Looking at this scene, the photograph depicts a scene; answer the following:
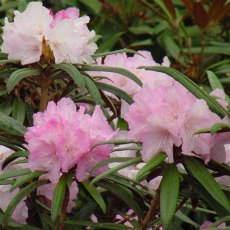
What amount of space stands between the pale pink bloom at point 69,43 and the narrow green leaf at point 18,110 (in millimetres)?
178

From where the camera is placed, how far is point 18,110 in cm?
178

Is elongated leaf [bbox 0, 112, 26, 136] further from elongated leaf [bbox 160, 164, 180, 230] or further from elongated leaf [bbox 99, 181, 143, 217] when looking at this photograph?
elongated leaf [bbox 160, 164, 180, 230]

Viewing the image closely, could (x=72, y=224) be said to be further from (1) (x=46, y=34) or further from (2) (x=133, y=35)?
(2) (x=133, y=35)

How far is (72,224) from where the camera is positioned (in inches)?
64.8

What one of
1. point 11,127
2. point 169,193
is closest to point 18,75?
point 11,127

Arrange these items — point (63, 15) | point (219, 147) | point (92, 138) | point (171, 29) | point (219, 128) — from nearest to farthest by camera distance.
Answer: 1. point (219, 128)
2. point (219, 147)
3. point (92, 138)
4. point (63, 15)
5. point (171, 29)

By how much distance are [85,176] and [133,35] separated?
1.64 metres

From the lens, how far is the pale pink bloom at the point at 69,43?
1676 millimetres

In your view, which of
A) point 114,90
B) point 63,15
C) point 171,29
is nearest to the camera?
point 114,90

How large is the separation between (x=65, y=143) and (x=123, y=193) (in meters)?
0.17

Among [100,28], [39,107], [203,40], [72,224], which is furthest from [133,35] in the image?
[72,224]

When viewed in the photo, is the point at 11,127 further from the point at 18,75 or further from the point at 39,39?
the point at 39,39

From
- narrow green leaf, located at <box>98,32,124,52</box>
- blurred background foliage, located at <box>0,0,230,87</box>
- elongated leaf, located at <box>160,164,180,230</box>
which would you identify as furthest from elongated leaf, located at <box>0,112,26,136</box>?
narrow green leaf, located at <box>98,32,124,52</box>

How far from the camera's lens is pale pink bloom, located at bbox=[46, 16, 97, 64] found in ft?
5.50
